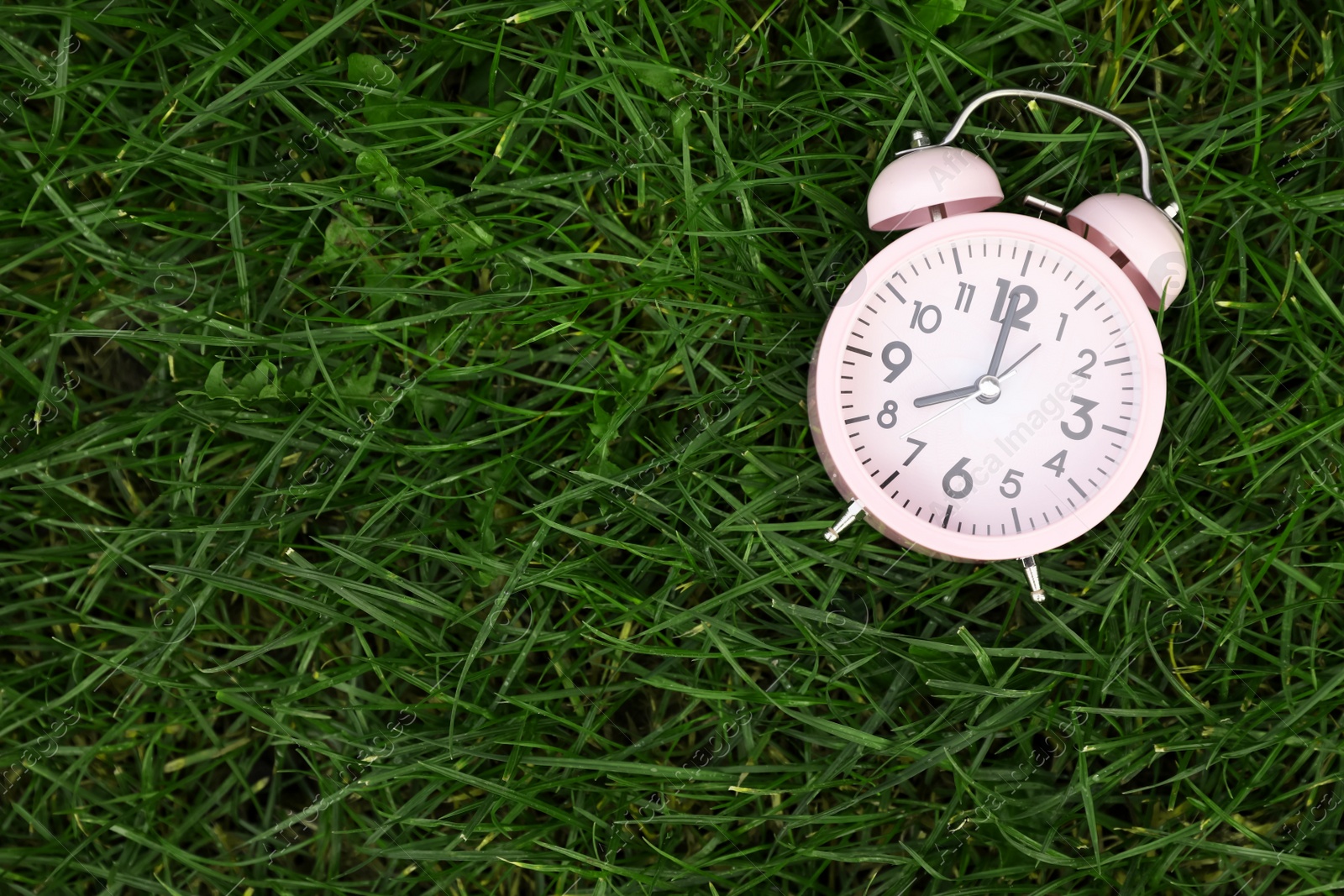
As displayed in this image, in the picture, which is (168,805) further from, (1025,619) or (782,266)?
(1025,619)

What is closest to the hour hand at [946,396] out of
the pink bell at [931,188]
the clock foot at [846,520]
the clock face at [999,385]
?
the clock face at [999,385]

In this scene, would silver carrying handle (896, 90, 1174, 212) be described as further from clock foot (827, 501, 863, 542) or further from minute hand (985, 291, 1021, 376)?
clock foot (827, 501, 863, 542)

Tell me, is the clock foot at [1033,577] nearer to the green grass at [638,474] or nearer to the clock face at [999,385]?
the clock face at [999,385]

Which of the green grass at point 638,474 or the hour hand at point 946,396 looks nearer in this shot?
the hour hand at point 946,396

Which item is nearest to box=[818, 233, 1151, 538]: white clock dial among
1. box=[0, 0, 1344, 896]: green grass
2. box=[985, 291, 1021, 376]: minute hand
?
box=[985, 291, 1021, 376]: minute hand

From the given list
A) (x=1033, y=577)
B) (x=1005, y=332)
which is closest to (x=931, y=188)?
(x=1005, y=332)

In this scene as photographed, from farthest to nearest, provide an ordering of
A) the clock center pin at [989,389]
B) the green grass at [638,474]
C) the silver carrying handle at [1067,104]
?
the green grass at [638,474], the silver carrying handle at [1067,104], the clock center pin at [989,389]
